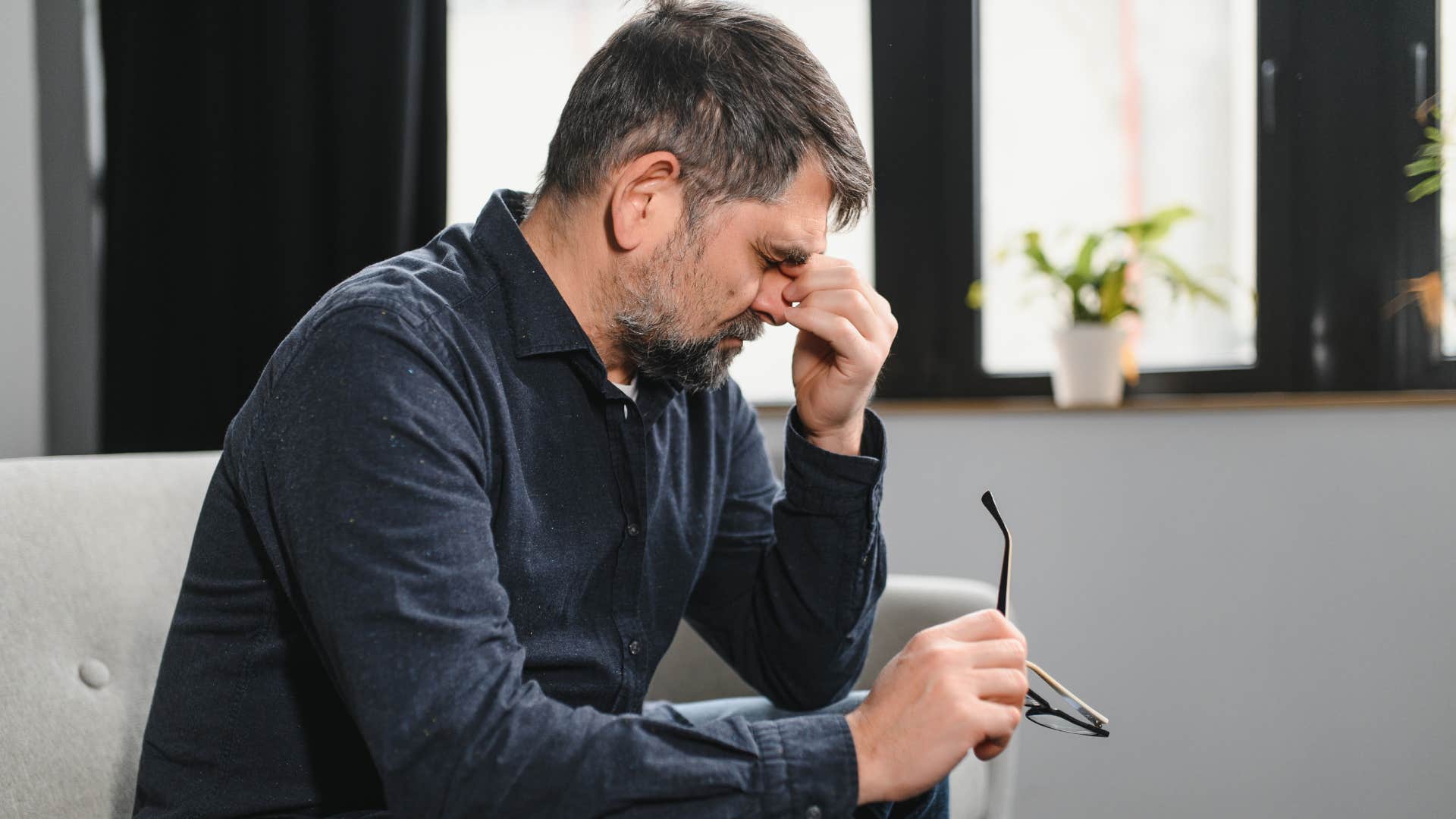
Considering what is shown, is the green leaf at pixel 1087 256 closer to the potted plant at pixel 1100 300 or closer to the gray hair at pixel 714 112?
the potted plant at pixel 1100 300

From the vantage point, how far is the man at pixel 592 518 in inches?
27.5

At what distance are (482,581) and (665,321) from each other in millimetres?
362

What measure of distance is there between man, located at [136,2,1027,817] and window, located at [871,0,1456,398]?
1043 millimetres

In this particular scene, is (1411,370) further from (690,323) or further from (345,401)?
(345,401)

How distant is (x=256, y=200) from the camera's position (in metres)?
2.31

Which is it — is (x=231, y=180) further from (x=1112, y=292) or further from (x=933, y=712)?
(x=933, y=712)

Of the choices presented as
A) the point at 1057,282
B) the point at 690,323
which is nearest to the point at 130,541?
the point at 690,323

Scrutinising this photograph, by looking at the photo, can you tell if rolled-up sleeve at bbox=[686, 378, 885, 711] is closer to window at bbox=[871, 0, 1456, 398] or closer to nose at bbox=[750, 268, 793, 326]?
nose at bbox=[750, 268, 793, 326]

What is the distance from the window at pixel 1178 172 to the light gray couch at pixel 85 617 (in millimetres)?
1120

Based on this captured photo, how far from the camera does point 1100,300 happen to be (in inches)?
77.9

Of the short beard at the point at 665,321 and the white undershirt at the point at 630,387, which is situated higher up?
the short beard at the point at 665,321

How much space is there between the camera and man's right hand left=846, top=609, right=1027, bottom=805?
0.73m

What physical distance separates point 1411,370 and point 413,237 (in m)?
1.88

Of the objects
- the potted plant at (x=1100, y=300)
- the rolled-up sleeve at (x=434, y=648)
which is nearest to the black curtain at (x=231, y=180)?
the potted plant at (x=1100, y=300)
